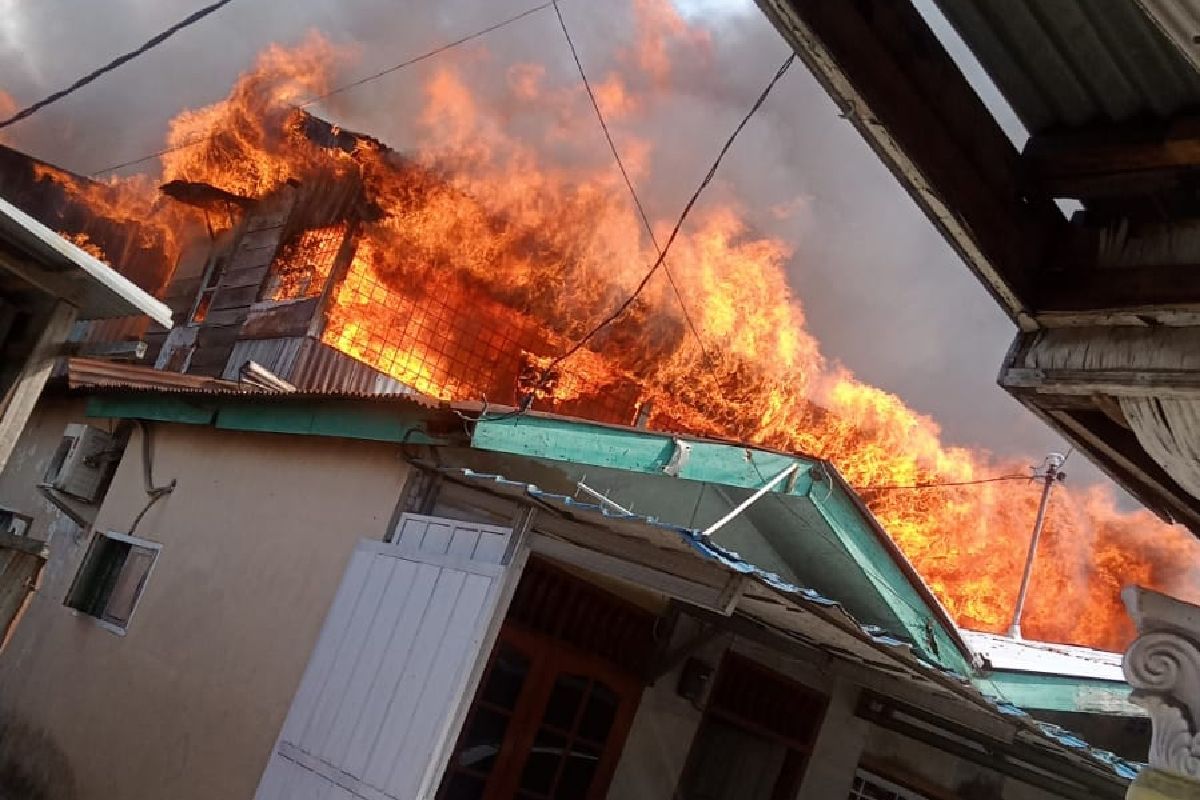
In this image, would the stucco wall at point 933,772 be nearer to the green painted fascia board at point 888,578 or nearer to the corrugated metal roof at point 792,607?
the green painted fascia board at point 888,578

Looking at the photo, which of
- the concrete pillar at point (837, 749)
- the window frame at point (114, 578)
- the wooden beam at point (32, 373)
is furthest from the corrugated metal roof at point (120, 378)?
the concrete pillar at point (837, 749)

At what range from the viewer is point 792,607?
602 centimetres

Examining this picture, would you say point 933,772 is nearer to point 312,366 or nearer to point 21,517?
point 21,517

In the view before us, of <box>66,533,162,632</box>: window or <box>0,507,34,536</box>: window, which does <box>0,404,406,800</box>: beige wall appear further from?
<box>0,507,34,536</box>: window

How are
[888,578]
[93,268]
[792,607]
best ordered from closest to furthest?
[93,268], [792,607], [888,578]

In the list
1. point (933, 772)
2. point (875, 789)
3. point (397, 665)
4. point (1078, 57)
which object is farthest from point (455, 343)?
point (1078, 57)

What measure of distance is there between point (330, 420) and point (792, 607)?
442 centimetres

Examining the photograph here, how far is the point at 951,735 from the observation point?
10617 millimetres

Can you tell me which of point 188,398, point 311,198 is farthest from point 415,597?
point 311,198

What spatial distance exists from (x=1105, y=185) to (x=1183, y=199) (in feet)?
0.73

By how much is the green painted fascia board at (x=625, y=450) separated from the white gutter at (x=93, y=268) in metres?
2.48

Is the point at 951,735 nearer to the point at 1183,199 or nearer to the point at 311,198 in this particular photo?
the point at 1183,199

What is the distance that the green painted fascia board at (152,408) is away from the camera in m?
10.1

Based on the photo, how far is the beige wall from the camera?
7.74 m
